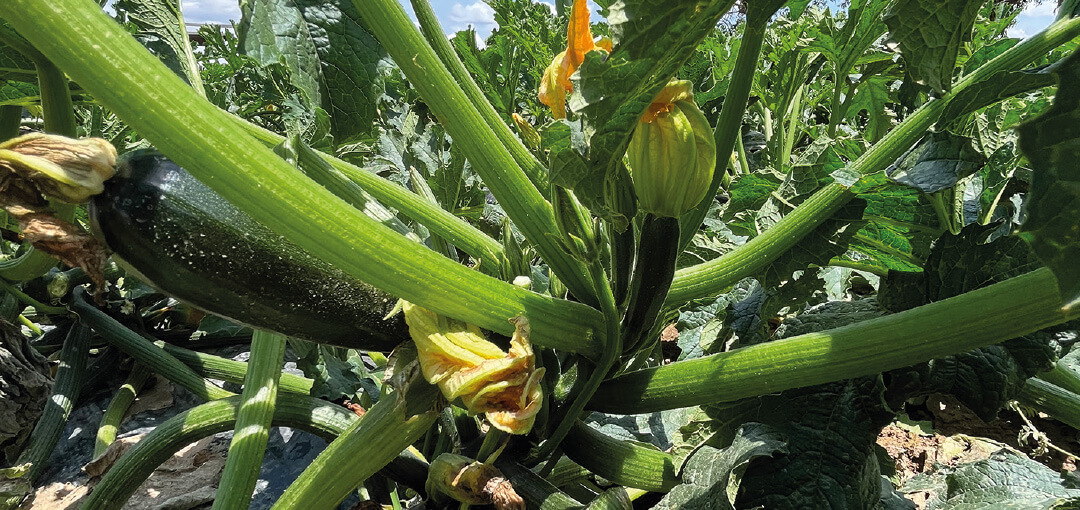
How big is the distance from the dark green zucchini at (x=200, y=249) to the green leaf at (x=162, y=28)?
74 cm

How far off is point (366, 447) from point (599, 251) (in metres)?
0.43

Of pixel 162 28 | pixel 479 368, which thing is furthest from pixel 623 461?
pixel 162 28

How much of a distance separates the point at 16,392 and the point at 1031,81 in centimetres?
237

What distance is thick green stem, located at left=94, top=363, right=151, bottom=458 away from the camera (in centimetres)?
193

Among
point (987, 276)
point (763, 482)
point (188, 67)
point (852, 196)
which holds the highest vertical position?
point (188, 67)

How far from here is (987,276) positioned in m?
1.08

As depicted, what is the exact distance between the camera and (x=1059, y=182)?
0.51m

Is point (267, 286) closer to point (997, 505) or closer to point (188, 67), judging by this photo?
point (188, 67)

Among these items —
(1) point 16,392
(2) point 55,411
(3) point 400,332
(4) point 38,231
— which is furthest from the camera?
(2) point 55,411

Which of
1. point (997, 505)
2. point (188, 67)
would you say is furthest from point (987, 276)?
point (188, 67)

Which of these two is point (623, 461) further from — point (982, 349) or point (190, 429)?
point (190, 429)

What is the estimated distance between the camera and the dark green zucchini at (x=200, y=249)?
2.78ft

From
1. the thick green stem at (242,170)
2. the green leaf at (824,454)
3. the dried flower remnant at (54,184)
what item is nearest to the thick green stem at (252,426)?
the dried flower remnant at (54,184)

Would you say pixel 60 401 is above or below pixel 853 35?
below
